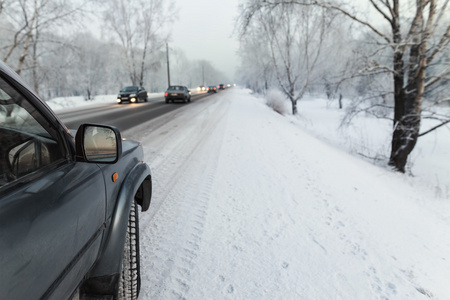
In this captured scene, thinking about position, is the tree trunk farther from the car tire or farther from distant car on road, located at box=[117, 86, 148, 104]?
distant car on road, located at box=[117, 86, 148, 104]

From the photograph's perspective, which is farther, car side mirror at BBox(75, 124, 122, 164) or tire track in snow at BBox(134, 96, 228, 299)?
tire track in snow at BBox(134, 96, 228, 299)

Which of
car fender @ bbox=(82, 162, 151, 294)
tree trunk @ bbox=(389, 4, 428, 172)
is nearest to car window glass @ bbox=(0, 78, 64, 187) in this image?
car fender @ bbox=(82, 162, 151, 294)

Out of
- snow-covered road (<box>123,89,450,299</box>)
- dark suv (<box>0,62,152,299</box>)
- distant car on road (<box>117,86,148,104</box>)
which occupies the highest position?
distant car on road (<box>117,86,148,104</box>)

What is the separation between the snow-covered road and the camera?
212 cm

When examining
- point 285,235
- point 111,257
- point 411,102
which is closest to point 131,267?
point 111,257

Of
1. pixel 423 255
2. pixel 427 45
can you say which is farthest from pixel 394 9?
pixel 423 255

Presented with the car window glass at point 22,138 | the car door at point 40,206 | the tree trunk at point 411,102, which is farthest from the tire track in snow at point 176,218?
the tree trunk at point 411,102

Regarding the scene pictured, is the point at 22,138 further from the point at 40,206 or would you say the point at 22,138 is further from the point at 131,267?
the point at 131,267

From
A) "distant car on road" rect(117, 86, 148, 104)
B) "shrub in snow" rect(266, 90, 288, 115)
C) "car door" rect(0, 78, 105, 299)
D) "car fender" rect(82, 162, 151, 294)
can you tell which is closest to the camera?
"car door" rect(0, 78, 105, 299)

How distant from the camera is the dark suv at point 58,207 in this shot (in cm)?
90

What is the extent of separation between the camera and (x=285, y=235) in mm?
2824

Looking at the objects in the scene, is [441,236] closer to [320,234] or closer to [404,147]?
[320,234]

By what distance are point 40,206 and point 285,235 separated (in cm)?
243

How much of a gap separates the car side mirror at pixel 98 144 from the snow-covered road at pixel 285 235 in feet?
4.08
